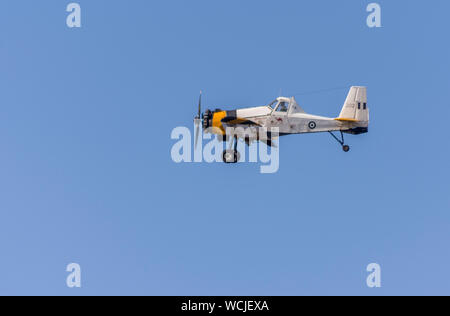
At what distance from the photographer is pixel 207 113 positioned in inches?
2660

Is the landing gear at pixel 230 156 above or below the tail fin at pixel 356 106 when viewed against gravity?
below

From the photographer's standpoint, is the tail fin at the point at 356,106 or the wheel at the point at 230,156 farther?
the tail fin at the point at 356,106

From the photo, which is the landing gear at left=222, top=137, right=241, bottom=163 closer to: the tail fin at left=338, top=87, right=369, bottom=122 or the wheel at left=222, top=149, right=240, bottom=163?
the wheel at left=222, top=149, right=240, bottom=163

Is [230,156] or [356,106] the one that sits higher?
[356,106]

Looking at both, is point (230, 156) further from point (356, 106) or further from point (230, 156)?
point (356, 106)

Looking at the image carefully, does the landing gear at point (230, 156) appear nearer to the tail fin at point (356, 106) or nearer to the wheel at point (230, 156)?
the wheel at point (230, 156)

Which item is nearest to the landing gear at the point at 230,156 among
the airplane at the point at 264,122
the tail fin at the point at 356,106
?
the airplane at the point at 264,122

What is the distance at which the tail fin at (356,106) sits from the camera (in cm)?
6838

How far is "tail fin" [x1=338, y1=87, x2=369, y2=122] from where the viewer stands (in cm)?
6838

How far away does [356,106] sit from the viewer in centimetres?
6856

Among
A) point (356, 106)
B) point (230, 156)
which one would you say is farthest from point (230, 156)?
point (356, 106)

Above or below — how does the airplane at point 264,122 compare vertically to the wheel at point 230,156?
above
